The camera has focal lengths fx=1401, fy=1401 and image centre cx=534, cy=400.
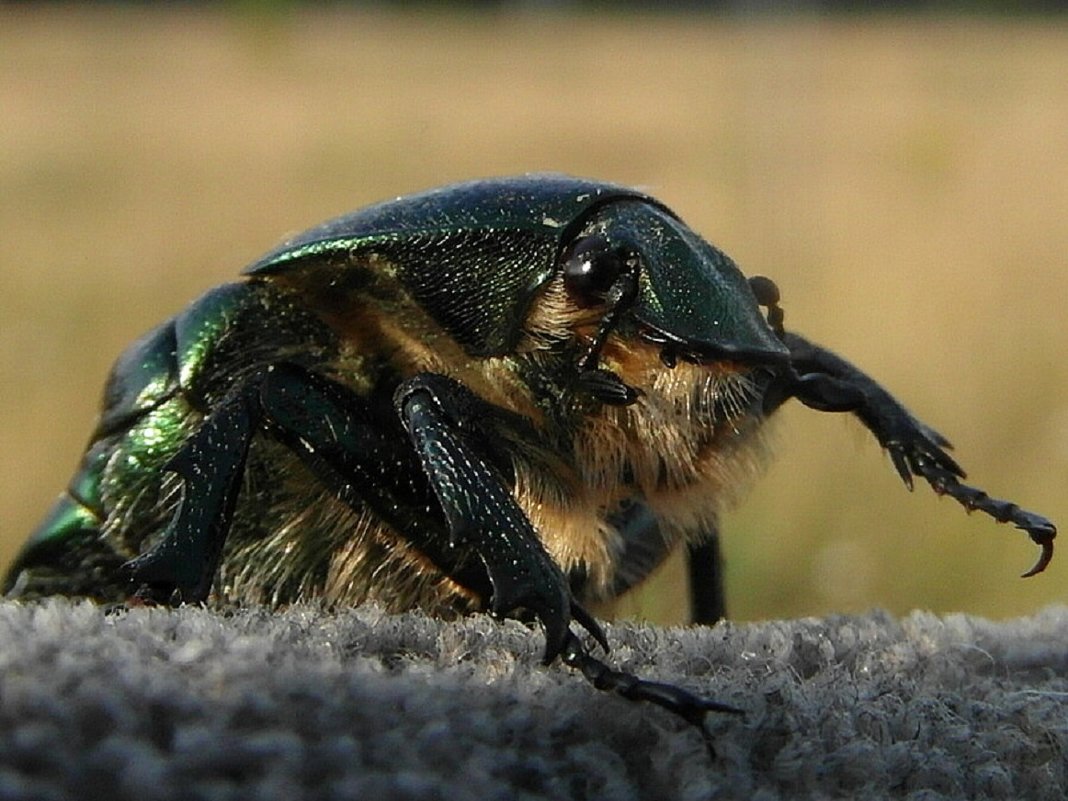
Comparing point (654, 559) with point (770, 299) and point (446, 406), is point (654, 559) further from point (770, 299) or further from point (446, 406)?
point (446, 406)

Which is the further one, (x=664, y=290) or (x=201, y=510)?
(x=664, y=290)

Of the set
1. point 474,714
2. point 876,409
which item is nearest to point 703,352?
point 876,409

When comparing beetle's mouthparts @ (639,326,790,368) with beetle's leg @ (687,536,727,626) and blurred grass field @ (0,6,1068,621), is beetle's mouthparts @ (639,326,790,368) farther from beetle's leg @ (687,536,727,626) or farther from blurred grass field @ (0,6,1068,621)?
beetle's leg @ (687,536,727,626)

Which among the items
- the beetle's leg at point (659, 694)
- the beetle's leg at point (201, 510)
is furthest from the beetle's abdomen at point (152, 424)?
the beetle's leg at point (659, 694)

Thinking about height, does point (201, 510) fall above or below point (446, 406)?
below

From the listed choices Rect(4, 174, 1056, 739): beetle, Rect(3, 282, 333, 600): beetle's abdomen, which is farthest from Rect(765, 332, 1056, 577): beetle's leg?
Rect(3, 282, 333, 600): beetle's abdomen

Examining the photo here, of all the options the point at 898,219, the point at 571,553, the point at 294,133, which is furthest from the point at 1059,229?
the point at 571,553

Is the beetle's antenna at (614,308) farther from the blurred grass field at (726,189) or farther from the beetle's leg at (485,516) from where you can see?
the blurred grass field at (726,189)
